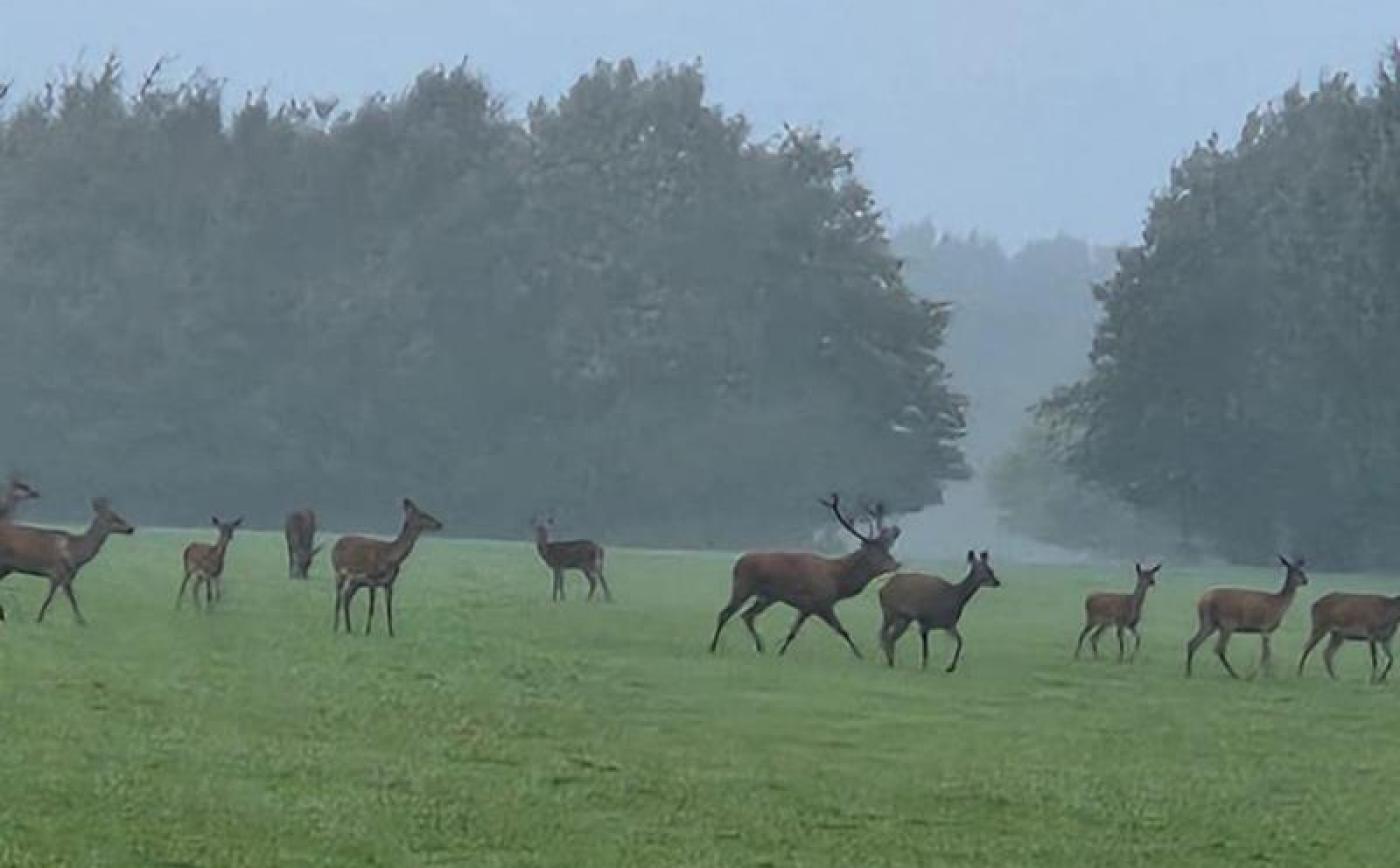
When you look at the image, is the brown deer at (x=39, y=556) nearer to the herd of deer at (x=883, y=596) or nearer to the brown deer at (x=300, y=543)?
the herd of deer at (x=883, y=596)

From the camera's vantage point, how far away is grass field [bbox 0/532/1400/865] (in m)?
14.0

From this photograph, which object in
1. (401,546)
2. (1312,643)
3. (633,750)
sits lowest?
(633,750)

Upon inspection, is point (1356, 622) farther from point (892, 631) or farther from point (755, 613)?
point (755, 613)

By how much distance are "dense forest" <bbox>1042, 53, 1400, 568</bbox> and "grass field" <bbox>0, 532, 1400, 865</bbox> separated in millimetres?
33115

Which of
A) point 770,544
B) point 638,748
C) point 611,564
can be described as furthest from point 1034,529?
point 638,748

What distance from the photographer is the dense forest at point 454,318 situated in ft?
224

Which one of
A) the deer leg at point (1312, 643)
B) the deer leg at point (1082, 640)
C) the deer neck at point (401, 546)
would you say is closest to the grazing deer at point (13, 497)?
the deer neck at point (401, 546)

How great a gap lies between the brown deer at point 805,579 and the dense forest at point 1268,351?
36174 millimetres

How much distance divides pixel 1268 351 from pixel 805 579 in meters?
39.8

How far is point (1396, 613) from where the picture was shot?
85.4ft

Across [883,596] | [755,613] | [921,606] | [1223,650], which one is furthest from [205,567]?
[1223,650]

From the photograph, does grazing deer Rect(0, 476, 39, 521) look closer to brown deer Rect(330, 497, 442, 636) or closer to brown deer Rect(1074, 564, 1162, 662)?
brown deer Rect(330, 497, 442, 636)

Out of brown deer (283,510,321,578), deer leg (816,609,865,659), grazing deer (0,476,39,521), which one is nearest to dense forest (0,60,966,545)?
brown deer (283,510,321,578)

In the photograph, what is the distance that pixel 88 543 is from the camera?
85.4ft
